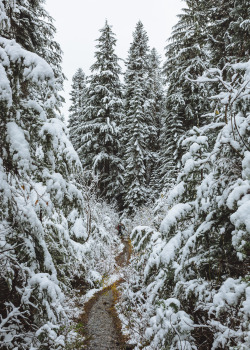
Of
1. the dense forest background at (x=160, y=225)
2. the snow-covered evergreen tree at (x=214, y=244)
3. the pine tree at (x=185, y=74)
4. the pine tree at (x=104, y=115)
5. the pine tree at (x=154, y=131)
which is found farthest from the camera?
the pine tree at (x=154, y=131)

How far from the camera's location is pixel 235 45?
9898mm

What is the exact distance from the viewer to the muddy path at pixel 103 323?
5402 millimetres

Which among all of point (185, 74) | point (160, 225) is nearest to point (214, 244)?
point (160, 225)

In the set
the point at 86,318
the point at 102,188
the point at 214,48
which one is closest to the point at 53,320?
the point at 86,318

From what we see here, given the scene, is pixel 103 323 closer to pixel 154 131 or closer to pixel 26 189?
pixel 26 189

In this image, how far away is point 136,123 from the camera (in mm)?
22422

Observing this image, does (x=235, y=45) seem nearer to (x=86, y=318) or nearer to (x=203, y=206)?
(x=203, y=206)

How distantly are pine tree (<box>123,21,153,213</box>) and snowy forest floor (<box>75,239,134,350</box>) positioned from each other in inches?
504

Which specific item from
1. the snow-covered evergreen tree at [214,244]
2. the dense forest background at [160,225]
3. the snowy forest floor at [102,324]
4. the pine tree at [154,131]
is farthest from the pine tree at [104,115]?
the snow-covered evergreen tree at [214,244]

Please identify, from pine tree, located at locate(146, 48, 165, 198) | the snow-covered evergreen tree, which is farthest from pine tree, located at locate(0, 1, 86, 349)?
pine tree, located at locate(146, 48, 165, 198)

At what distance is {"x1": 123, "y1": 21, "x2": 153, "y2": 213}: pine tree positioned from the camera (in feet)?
70.3

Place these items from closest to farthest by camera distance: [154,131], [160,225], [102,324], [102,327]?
[160,225] → [102,327] → [102,324] → [154,131]

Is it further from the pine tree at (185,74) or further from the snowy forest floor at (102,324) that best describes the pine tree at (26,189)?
the pine tree at (185,74)

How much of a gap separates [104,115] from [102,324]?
18.2 m
